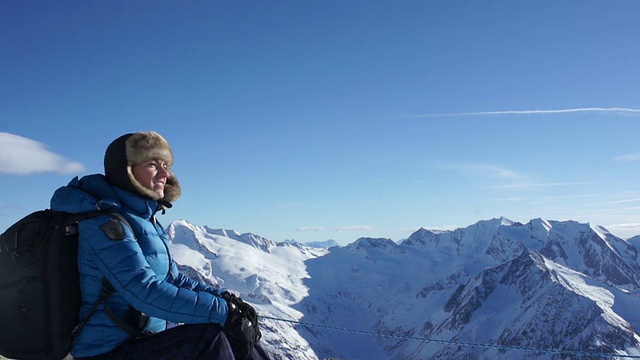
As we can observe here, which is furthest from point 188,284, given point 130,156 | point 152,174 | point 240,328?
point 130,156

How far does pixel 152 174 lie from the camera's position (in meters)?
5.78

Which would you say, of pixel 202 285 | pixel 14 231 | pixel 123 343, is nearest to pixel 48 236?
pixel 14 231

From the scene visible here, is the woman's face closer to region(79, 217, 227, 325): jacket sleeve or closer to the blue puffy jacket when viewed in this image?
the blue puffy jacket

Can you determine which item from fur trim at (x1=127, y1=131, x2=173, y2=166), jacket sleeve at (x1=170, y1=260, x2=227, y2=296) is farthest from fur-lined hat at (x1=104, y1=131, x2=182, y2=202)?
jacket sleeve at (x1=170, y1=260, x2=227, y2=296)

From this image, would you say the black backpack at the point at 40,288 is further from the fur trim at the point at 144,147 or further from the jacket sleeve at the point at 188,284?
the jacket sleeve at the point at 188,284

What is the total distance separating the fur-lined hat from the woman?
0.01 m

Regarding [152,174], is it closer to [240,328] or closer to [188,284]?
[188,284]

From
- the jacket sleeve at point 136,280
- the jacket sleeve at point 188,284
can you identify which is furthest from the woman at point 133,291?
the jacket sleeve at point 188,284

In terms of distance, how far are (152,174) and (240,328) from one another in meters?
2.07

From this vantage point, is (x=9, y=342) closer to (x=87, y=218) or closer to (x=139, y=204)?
(x=87, y=218)

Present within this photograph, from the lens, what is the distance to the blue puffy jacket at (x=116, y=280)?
192 inches

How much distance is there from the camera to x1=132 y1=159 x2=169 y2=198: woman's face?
5711 millimetres

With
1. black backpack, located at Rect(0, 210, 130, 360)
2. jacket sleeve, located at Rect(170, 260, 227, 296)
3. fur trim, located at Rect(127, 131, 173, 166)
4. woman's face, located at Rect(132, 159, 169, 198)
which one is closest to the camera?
black backpack, located at Rect(0, 210, 130, 360)

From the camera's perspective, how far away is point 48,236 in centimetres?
492
